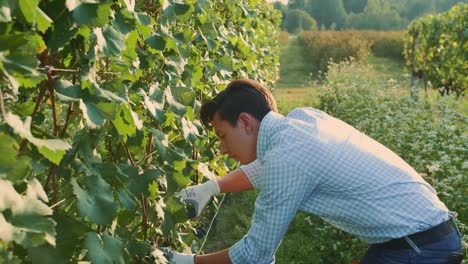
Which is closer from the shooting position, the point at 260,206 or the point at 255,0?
the point at 260,206

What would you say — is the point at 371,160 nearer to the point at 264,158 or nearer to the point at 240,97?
the point at 264,158

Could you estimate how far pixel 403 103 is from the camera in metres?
7.51

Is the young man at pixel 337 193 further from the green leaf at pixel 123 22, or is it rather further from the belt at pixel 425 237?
the green leaf at pixel 123 22

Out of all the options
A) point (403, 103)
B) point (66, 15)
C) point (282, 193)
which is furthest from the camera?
point (403, 103)

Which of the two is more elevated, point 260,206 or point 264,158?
point 264,158

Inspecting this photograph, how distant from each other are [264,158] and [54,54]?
0.94 metres

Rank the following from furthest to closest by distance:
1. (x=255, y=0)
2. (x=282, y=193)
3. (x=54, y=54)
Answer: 1. (x=255, y=0)
2. (x=282, y=193)
3. (x=54, y=54)

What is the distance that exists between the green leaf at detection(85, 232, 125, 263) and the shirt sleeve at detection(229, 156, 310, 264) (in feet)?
2.38

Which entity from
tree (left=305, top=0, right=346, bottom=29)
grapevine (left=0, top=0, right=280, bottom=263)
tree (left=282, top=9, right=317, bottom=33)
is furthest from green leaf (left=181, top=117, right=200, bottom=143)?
tree (left=305, top=0, right=346, bottom=29)

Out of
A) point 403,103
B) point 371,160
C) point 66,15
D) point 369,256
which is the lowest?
point 403,103

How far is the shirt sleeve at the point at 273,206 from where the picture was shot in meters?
2.23

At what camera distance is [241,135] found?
8.46 feet

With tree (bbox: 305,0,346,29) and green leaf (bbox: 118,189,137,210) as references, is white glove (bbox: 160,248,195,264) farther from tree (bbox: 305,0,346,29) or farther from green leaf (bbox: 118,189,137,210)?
tree (bbox: 305,0,346,29)


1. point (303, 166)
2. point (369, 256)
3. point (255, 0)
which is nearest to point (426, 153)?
point (255, 0)
